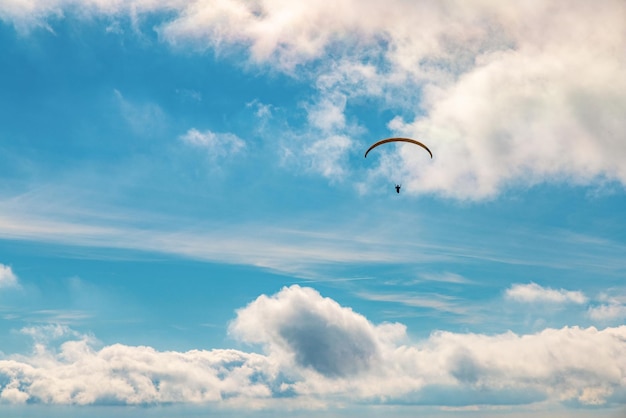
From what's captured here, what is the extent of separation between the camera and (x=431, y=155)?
6811 inches

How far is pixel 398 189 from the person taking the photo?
17812 cm

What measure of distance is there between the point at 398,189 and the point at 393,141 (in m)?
14.5

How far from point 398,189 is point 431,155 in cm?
1374

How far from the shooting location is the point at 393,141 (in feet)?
593

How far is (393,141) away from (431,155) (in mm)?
13377

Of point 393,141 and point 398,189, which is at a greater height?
point 393,141
